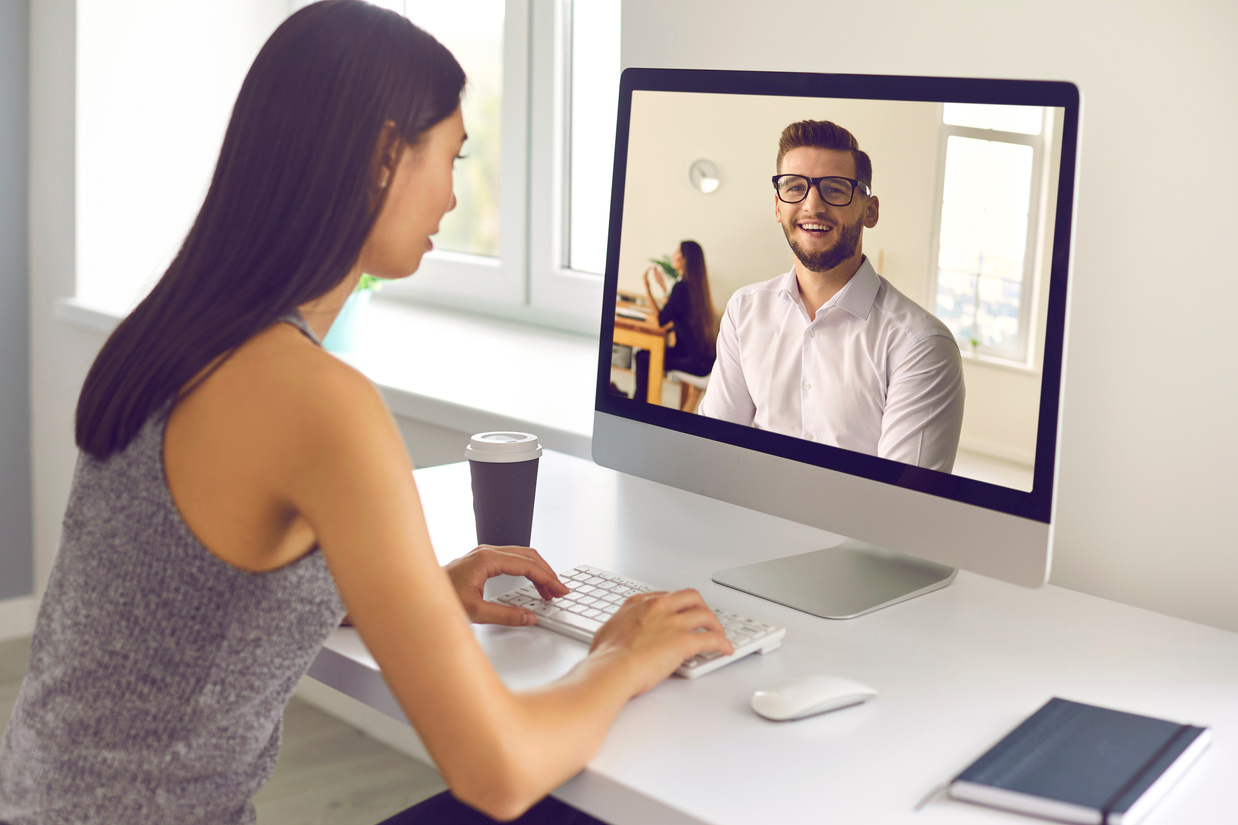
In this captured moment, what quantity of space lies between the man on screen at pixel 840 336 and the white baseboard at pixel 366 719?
1402 millimetres

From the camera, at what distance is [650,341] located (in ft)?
4.13

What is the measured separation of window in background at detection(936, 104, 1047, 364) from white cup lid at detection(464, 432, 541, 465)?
0.45m

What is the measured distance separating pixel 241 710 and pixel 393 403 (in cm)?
118

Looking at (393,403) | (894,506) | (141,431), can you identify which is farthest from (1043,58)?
(393,403)

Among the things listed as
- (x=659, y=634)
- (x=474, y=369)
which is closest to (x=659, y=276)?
(x=659, y=634)

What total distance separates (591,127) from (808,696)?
1.66 m

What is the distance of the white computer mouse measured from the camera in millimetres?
833

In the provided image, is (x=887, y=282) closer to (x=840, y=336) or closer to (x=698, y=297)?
(x=840, y=336)

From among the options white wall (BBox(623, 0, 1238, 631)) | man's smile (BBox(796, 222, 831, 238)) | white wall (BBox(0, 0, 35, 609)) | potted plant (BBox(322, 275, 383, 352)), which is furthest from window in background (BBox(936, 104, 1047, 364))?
white wall (BBox(0, 0, 35, 609))

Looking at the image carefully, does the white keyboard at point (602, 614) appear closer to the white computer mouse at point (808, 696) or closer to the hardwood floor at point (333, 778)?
the white computer mouse at point (808, 696)

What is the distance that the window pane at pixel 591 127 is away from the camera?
221 cm

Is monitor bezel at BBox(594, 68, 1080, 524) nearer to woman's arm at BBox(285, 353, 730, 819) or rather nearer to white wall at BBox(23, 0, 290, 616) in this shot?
woman's arm at BBox(285, 353, 730, 819)

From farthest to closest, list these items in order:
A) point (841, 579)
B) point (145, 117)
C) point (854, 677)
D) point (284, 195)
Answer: point (145, 117)
point (841, 579)
point (854, 677)
point (284, 195)

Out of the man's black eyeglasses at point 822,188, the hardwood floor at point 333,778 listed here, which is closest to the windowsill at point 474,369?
the man's black eyeglasses at point 822,188
